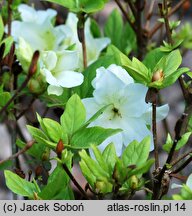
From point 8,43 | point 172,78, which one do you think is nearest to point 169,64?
point 172,78

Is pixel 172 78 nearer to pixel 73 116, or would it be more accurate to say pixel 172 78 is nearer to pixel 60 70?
pixel 73 116

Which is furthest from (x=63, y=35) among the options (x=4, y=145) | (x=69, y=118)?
(x=4, y=145)

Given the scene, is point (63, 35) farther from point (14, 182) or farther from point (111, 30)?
point (14, 182)

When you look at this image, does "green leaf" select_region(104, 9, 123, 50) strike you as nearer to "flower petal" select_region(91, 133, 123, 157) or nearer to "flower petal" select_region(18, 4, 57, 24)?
"flower petal" select_region(18, 4, 57, 24)

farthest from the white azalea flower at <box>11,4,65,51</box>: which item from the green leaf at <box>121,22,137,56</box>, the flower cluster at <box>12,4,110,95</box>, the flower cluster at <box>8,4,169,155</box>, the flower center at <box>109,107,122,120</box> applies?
the flower center at <box>109,107,122,120</box>

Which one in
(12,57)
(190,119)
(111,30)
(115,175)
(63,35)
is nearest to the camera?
(115,175)
